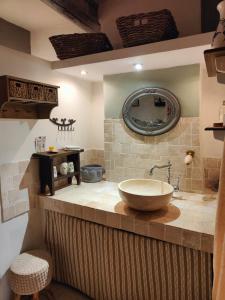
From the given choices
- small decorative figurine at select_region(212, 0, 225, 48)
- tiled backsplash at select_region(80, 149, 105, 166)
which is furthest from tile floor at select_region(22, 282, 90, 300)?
small decorative figurine at select_region(212, 0, 225, 48)

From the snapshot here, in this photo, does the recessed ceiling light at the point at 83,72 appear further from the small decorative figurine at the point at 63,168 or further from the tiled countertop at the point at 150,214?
the tiled countertop at the point at 150,214

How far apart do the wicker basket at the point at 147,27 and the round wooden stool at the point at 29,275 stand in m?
1.74

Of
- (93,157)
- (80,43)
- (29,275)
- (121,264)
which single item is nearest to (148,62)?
A: (80,43)

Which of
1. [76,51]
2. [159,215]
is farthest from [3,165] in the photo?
[159,215]

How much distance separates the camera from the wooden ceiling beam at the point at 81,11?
1.76m

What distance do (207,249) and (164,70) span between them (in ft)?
4.69

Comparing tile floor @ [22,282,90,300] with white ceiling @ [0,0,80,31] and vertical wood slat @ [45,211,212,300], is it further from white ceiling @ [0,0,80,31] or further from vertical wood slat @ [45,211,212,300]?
white ceiling @ [0,0,80,31]

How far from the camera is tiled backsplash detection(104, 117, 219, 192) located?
200cm

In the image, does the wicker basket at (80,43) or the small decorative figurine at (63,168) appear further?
the small decorative figurine at (63,168)

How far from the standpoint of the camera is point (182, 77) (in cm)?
196

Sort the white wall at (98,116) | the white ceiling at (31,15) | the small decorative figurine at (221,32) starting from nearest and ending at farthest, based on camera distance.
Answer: the small decorative figurine at (221,32), the white ceiling at (31,15), the white wall at (98,116)

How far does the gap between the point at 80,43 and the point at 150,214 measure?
1.40 metres

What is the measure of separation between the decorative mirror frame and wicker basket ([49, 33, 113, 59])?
A: 48cm

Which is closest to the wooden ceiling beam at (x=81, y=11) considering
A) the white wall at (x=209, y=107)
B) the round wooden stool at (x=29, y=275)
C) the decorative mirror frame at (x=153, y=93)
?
the decorative mirror frame at (x=153, y=93)
